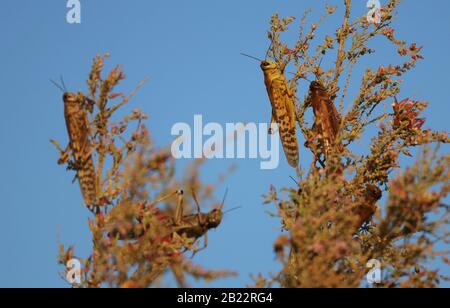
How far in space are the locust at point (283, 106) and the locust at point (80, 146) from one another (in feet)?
7.60

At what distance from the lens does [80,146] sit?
574 centimetres

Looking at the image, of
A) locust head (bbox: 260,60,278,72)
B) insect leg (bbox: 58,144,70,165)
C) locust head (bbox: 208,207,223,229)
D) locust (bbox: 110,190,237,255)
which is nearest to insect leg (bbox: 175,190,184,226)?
locust (bbox: 110,190,237,255)

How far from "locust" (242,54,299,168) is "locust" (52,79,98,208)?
7.60ft

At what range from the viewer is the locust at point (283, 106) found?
7.52 m

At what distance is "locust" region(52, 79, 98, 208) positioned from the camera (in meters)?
5.59

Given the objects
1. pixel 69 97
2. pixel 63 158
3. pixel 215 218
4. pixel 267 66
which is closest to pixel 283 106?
pixel 267 66

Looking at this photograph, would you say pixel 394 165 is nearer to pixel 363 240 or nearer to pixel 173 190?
pixel 363 240

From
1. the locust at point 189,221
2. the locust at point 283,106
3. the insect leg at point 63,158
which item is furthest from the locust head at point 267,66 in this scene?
the insect leg at point 63,158

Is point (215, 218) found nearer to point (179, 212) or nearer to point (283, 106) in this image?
point (179, 212)

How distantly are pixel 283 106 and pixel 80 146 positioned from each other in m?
2.65

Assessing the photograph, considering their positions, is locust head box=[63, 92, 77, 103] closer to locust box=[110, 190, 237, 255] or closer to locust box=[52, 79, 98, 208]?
locust box=[52, 79, 98, 208]

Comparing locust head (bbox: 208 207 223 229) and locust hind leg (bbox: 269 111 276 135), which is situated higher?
locust hind leg (bbox: 269 111 276 135)
